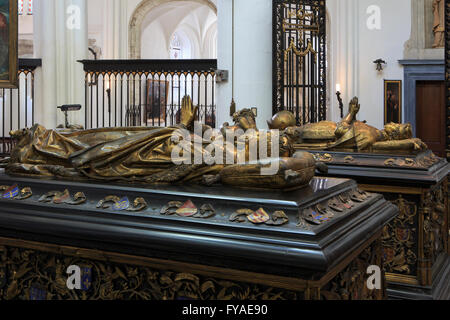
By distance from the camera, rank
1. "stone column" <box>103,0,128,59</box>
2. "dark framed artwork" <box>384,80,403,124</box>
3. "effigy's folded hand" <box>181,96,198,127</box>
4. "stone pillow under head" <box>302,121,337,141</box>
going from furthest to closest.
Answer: "stone column" <box>103,0,128,59</box> → "dark framed artwork" <box>384,80,403,124</box> → "stone pillow under head" <box>302,121,337,141</box> → "effigy's folded hand" <box>181,96,198,127</box>

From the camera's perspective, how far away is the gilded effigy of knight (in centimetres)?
397

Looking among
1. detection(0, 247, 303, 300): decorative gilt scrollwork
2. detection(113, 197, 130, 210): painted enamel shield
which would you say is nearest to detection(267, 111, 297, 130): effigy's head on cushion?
detection(113, 197, 130, 210): painted enamel shield

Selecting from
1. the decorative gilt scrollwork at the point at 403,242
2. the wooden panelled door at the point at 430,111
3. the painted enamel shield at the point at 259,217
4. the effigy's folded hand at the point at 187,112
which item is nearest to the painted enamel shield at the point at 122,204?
the painted enamel shield at the point at 259,217

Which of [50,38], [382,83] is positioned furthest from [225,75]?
[382,83]

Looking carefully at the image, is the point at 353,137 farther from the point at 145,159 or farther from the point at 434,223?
the point at 145,159

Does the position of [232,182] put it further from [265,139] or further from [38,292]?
[38,292]

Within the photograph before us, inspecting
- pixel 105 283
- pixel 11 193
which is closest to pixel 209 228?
pixel 105 283

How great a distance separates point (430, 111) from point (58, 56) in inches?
327

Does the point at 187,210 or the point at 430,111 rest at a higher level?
the point at 430,111

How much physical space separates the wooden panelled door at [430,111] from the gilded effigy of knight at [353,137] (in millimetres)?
7510

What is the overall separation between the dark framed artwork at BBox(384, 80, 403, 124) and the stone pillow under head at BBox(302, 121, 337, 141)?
23.7 feet

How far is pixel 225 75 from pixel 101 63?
321 cm

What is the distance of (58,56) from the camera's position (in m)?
9.82

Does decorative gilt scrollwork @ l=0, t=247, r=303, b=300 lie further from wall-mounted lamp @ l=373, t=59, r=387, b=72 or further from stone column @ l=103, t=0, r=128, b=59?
stone column @ l=103, t=0, r=128, b=59
